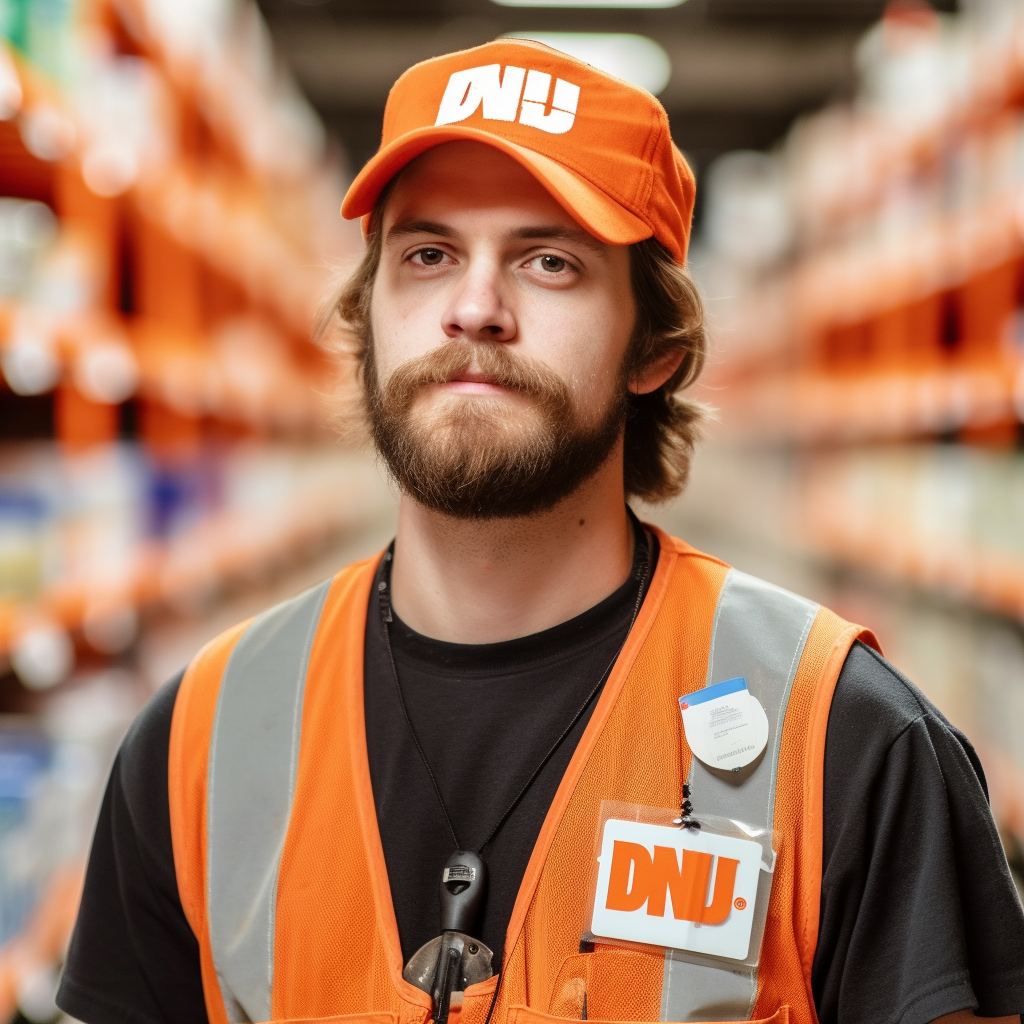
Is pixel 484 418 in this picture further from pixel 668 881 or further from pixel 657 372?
pixel 668 881

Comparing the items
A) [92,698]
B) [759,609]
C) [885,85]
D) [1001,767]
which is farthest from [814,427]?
[759,609]

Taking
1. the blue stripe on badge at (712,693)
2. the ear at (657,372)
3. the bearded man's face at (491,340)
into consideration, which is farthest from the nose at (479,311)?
the blue stripe on badge at (712,693)

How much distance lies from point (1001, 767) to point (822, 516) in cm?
285

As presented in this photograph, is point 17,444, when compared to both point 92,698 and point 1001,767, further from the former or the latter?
point 1001,767

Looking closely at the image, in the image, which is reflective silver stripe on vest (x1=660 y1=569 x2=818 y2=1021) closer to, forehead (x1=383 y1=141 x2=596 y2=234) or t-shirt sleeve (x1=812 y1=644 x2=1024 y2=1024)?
t-shirt sleeve (x1=812 y1=644 x2=1024 y2=1024)

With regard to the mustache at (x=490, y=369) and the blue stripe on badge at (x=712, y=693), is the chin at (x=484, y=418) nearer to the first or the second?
the mustache at (x=490, y=369)

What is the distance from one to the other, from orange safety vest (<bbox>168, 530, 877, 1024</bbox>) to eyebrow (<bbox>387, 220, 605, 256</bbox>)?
1.30 feet

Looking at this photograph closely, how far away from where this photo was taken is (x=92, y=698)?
2.87 m

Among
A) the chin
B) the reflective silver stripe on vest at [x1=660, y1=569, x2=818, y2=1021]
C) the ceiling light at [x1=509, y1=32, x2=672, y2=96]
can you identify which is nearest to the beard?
the chin

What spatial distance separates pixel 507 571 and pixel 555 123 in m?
0.53

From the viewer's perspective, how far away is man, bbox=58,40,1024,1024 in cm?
111

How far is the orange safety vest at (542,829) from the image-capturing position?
111 cm

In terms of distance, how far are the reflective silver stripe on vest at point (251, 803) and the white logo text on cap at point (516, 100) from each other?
655 millimetres

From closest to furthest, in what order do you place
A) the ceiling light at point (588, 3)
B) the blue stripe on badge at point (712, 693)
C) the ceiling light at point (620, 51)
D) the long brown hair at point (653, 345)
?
the blue stripe on badge at point (712, 693), the long brown hair at point (653, 345), the ceiling light at point (588, 3), the ceiling light at point (620, 51)
